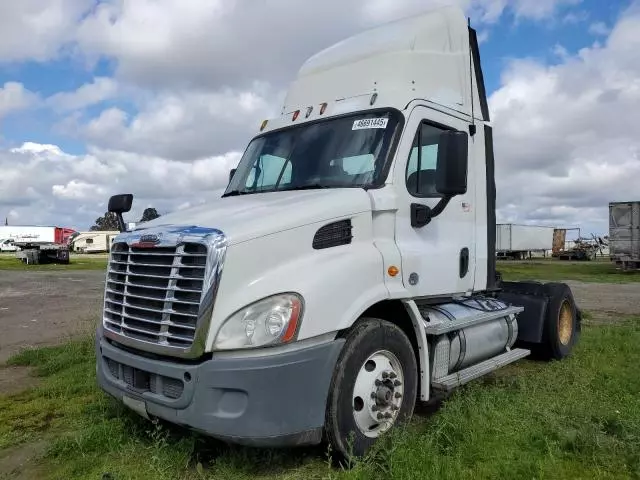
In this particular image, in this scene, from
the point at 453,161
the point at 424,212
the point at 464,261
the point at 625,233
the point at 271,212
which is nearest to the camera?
the point at 271,212

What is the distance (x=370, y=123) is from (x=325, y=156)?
494 millimetres

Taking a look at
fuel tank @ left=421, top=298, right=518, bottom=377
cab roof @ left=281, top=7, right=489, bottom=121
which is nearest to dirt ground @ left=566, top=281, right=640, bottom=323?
fuel tank @ left=421, top=298, right=518, bottom=377

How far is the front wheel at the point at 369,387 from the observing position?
3.84 metres

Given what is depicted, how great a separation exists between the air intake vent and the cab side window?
856 mm

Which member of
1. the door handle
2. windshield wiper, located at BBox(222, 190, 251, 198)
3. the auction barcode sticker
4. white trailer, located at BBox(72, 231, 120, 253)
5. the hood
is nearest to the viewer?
the hood

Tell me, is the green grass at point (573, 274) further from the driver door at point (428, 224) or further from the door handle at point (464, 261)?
the driver door at point (428, 224)

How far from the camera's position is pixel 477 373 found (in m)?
5.33

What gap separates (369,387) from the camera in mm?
4113

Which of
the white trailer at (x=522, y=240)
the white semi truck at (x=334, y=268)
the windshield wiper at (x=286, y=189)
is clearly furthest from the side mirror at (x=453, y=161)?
the white trailer at (x=522, y=240)

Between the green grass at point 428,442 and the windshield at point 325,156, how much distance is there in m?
2.11

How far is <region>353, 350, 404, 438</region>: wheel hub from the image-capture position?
406cm

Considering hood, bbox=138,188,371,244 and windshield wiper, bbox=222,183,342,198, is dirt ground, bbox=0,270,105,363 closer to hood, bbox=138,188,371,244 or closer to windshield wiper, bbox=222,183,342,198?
windshield wiper, bbox=222,183,342,198

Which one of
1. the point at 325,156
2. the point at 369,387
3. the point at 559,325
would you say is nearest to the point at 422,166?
the point at 325,156

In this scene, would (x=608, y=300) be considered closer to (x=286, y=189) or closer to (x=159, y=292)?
(x=286, y=189)
